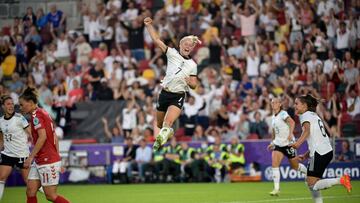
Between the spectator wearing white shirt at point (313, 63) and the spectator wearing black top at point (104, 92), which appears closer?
the spectator wearing white shirt at point (313, 63)

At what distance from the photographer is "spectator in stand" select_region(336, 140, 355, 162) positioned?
25.2 meters

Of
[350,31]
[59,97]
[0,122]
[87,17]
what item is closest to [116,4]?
[87,17]

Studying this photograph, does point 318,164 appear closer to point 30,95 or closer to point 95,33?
point 30,95

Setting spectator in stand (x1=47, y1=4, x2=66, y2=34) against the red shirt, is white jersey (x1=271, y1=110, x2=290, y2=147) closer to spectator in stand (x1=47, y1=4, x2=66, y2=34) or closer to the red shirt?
the red shirt

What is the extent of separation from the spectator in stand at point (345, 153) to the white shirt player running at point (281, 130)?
4784mm

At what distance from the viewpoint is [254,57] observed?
28.7 m

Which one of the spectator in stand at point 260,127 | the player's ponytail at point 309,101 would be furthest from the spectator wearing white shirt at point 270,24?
the player's ponytail at point 309,101

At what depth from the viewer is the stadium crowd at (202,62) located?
1072 inches

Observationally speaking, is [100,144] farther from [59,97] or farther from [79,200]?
[79,200]

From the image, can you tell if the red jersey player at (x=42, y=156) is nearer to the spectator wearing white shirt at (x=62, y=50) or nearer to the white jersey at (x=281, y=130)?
the white jersey at (x=281, y=130)

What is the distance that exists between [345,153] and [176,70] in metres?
10.3

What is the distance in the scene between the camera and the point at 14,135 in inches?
656

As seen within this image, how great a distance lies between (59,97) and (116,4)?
466 cm

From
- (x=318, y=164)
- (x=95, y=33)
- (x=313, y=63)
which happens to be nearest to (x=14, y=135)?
(x=318, y=164)
